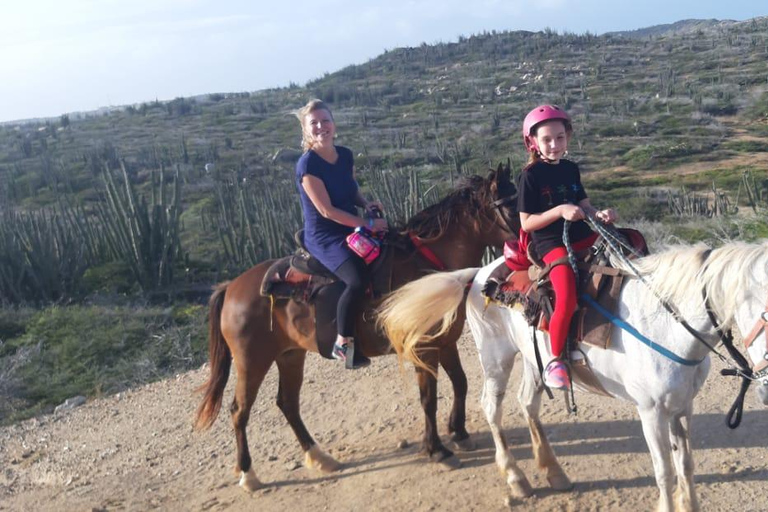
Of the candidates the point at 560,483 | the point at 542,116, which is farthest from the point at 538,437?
the point at 542,116

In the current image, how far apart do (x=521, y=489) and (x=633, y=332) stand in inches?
61.8

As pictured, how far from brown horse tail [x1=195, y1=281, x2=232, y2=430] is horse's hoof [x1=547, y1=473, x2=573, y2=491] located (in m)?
2.59

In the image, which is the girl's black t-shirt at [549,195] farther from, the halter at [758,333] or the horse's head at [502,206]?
the halter at [758,333]

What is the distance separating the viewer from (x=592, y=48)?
72.6 metres

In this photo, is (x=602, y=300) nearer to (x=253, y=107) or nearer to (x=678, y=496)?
(x=678, y=496)

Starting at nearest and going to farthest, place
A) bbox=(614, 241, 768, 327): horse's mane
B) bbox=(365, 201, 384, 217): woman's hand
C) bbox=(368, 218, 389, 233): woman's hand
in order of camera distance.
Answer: bbox=(614, 241, 768, 327): horse's mane, bbox=(368, 218, 389, 233): woman's hand, bbox=(365, 201, 384, 217): woman's hand

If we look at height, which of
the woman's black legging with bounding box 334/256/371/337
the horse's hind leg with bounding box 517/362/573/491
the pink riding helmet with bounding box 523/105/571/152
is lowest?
the horse's hind leg with bounding box 517/362/573/491

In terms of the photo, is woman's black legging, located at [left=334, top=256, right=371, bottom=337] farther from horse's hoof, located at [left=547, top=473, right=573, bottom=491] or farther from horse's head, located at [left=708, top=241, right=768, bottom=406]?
horse's head, located at [left=708, top=241, right=768, bottom=406]

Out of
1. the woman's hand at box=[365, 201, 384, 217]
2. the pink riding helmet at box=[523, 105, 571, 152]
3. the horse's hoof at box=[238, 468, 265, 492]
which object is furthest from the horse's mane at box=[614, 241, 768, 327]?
the horse's hoof at box=[238, 468, 265, 492]

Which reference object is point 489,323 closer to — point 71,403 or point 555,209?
point 555,209

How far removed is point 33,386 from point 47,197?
23.4 metres

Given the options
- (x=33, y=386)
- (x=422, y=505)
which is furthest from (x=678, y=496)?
(x=33, y=386)

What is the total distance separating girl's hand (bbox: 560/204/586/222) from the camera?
3527 mm

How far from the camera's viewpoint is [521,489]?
445 centimetres
